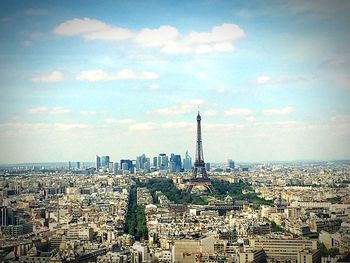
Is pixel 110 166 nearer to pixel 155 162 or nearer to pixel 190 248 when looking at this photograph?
pixel 155 162

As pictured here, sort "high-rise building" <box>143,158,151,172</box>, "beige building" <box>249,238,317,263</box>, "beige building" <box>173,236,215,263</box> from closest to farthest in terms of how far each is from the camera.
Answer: "beige building" <box>249,238,317,263</box>
"beige building" <box>173,236,215,263</box>
"high-rise building" <box>143,158,151,172</box>

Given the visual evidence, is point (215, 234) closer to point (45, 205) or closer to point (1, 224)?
point (1, 224)

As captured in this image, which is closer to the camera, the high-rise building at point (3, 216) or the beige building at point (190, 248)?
the beige building at point (190, 248)

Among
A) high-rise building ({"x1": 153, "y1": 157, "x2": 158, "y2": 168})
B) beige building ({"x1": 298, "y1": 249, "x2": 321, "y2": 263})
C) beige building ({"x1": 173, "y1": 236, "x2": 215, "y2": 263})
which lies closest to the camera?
beige building ({"x1": 298, "y1": 249, "x2": 321, "y2": 263})

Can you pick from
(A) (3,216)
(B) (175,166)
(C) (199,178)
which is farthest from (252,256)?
(B) (175,166)

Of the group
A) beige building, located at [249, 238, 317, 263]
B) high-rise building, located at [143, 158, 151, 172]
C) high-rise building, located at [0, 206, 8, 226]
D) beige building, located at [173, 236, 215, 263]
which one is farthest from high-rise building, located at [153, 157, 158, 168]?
beige building, located at [249, 238, 317, 263]

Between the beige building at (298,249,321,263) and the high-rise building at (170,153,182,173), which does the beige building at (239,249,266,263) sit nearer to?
the beige building at (298,249,321,263)

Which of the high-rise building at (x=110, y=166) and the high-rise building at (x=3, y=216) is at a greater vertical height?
the high-rise building at (x=110, y=166)

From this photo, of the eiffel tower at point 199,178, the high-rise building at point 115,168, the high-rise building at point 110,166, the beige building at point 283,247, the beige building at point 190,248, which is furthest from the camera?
the high-rise building at point 115,168

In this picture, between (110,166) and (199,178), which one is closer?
(199,178)

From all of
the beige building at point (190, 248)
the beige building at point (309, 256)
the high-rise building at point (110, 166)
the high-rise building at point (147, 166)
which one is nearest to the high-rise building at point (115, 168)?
the high-rise building at point (110, 166)

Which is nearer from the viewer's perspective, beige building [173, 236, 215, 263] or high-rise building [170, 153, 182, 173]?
beige building [173, 236, 215, 263]

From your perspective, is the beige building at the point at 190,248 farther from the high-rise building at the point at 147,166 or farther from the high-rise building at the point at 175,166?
the high-rise building at the point at 175,166
